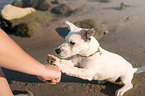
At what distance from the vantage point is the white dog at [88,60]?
2656mm

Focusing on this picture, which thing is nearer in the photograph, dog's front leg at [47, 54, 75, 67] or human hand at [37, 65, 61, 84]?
human hand at [37, 65, 61, 84]

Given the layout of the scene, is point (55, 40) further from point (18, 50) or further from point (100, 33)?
point (18, 50)

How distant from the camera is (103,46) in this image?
5.61m

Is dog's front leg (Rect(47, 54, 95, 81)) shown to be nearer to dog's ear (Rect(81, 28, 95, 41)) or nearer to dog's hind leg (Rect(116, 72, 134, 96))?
dog's ear (Rect(81, 28, 95, 41))

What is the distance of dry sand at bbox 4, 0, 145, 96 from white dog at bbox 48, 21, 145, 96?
695mm

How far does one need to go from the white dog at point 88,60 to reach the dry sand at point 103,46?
2.28 ft

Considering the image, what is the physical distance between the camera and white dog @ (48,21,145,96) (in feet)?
8.71

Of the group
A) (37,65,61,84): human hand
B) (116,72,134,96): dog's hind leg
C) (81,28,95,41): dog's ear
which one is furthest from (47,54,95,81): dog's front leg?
(116,72,134,96): dog's hind leg

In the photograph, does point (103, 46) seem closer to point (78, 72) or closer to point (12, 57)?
point (78, 72)

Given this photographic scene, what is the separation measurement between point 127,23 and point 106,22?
117 cm

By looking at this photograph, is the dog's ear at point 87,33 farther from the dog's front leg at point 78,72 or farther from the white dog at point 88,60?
the dog's front leg at point 78,72

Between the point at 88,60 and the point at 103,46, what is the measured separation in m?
2.97

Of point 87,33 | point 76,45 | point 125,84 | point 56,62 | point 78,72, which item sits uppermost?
point 87,33

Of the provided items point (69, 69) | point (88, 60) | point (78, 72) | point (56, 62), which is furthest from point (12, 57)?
point (88, 60)
